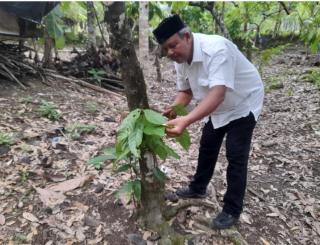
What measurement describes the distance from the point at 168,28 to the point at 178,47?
147 mm

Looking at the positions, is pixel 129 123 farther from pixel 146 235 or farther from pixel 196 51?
pixel 146 235

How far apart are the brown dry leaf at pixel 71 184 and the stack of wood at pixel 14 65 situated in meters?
2.54

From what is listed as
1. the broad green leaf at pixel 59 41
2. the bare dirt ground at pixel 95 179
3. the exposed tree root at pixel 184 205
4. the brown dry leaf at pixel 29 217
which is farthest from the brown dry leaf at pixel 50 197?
the broad green leaf at pixel 59 41

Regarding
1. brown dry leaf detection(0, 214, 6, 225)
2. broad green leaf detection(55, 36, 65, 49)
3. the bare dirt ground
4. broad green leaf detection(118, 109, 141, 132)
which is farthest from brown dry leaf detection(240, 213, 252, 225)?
broad green leaf detection(55, 36, 65, 49)

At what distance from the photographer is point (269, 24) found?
56.9 ft

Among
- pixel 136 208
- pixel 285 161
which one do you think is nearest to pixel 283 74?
pixel 285 161

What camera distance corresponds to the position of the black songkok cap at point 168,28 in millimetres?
2367

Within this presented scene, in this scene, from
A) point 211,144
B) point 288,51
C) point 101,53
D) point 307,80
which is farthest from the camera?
point 288,51

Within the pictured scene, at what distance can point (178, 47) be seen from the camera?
2.45 m

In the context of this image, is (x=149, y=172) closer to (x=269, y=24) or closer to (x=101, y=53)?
(x=101, y=53)

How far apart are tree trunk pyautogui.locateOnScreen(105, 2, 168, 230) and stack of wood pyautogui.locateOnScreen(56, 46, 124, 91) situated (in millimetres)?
4065

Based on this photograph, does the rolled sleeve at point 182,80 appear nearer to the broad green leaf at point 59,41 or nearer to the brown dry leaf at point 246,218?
the brown dry leaf at point 246,218

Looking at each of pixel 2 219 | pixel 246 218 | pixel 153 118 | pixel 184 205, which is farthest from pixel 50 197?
pixel 246 218

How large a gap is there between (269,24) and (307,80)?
9196 millimetres
